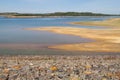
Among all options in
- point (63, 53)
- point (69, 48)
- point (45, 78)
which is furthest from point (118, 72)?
point (69, 48)

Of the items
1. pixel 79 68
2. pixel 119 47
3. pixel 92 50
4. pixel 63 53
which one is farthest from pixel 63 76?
pixel 119 47

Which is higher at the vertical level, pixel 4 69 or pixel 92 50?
pixel 4 69

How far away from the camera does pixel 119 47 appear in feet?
72.1

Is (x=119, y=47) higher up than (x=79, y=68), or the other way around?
(x=79, y=68)

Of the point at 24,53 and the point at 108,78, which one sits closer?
the point at 108,78

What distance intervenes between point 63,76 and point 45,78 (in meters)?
0.64

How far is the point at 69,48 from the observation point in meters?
21.8

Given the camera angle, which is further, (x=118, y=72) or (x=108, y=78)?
(x=118, y=72)

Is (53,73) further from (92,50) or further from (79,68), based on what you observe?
(92,50)

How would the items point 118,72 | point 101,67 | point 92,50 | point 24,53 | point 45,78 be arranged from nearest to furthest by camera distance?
point 45,78 < point 118,72 < point 101,67 < point 24,53 < point 92,50

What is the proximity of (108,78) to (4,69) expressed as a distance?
12.5 feet

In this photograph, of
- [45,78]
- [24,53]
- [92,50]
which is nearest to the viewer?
[45,78]

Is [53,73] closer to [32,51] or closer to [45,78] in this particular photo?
[45,78]

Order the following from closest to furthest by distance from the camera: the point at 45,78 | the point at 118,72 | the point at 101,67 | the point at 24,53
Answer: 1. the point at 45,78
2. the point at 118,72
3. the point at 101,67
4. the point at 24,53
